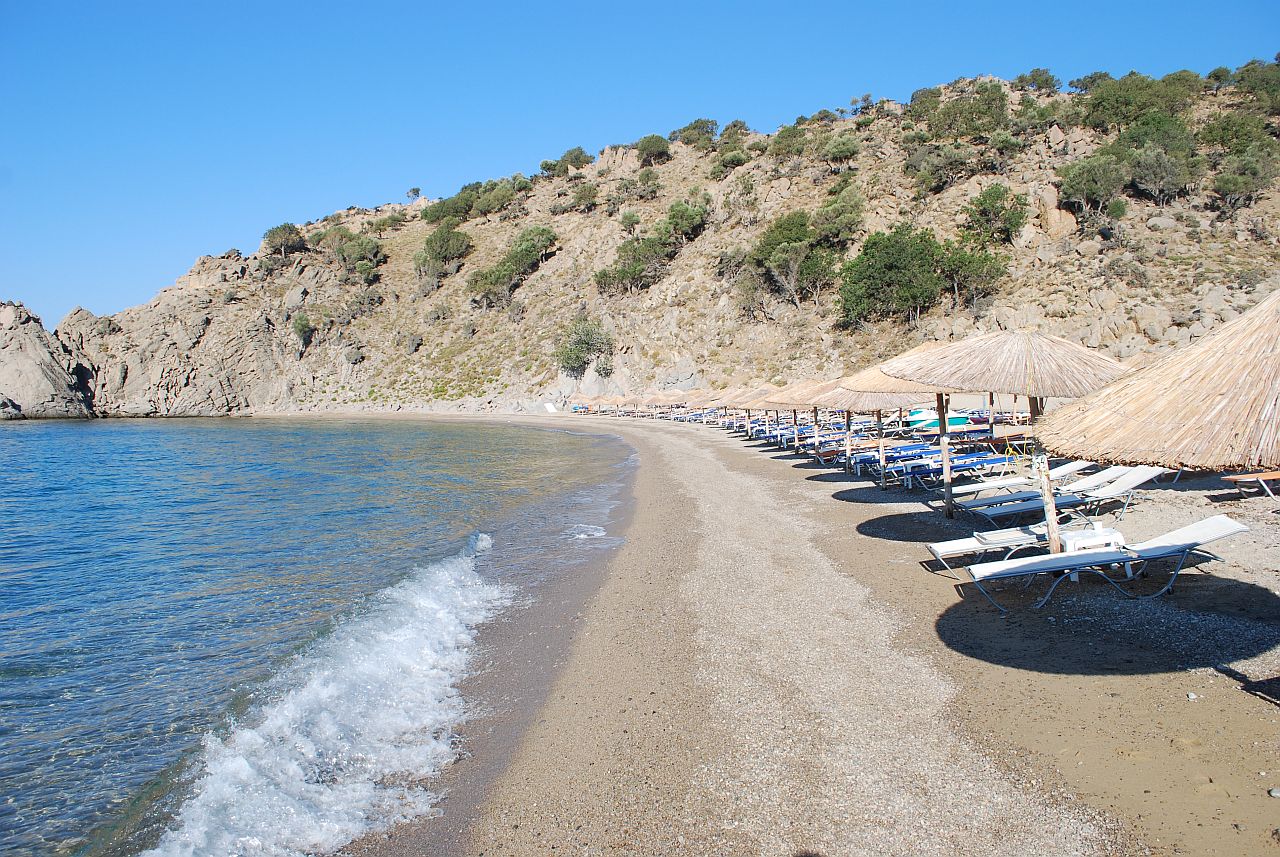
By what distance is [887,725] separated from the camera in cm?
485

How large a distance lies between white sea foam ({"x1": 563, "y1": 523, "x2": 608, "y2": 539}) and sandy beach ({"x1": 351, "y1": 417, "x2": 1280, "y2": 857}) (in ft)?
12.4

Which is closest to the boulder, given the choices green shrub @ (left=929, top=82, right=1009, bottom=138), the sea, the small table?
green shrub @ (left=929, top=82, right=1009, bottom=138)

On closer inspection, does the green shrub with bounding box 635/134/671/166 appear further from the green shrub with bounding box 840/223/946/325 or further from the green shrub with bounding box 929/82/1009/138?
the green shrub with bounding box 840/223/946/325

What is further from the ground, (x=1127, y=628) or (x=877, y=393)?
(x=877, y=393)

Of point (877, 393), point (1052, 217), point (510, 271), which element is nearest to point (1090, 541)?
point (877, 393)

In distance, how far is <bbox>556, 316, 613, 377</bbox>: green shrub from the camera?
54.5 metres

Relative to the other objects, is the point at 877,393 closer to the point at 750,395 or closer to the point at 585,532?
the point at 585,532

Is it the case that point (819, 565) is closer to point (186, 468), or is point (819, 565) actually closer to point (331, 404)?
point (186, 468)

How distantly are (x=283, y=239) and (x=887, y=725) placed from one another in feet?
313

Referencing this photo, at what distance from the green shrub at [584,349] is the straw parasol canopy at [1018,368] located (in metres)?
44.9

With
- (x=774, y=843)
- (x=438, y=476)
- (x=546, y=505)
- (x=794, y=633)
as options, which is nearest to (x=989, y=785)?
(x=774, y=843)

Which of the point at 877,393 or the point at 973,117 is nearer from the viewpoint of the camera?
the point at 877,393

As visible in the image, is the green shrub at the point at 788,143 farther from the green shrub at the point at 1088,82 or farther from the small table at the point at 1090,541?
the small table at the point at 1090,541

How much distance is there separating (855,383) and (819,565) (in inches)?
224
